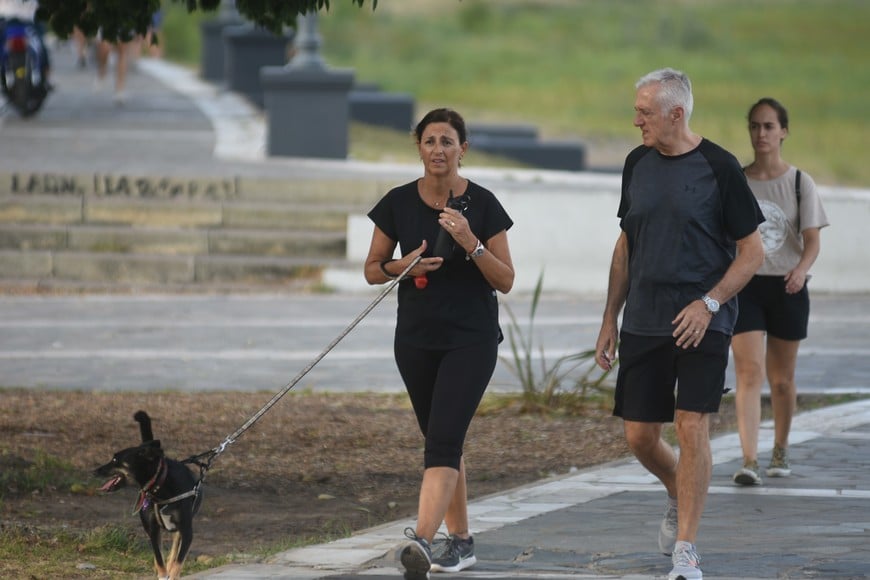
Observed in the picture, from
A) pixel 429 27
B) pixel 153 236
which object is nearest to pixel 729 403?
pixel 153 236

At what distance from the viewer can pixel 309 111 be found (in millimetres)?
20281

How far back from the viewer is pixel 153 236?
1666cm

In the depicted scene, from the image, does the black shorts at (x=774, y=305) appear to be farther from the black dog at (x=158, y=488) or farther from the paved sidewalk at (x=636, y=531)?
the black dog at (x=158, y=488)

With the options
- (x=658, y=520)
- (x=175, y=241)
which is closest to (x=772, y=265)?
(x=658, y=520)

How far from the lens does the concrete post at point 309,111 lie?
19719 millimetres

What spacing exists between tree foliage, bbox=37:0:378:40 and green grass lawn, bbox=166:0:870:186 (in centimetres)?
2271

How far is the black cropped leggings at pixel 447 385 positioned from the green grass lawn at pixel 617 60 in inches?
967

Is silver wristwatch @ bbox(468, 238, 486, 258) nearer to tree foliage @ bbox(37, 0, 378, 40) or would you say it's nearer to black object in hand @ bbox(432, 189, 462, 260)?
black object in hand @ bbox(432, 189, 462, 260)

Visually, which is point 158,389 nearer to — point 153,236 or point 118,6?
point 118,6

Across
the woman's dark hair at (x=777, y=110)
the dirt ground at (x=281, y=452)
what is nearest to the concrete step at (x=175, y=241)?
the dirt ground at (x=281, y=452)

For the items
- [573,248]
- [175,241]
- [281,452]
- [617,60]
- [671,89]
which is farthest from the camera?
[617,60]

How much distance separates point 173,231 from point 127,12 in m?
7.96

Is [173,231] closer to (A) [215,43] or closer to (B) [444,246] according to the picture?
(B) [444,246]

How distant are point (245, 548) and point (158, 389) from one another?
4.13m
